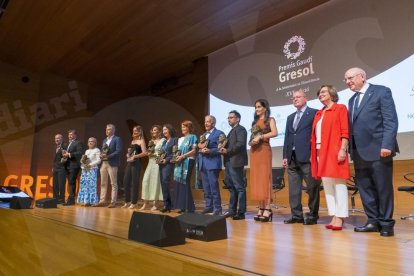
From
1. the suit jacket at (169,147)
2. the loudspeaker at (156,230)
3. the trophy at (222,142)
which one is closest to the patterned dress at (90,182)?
the suit jacket at (169,147)

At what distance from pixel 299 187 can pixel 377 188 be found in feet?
2.31

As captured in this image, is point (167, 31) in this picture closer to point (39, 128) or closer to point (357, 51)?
point (357, 51)

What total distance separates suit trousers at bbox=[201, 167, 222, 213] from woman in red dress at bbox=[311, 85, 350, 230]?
1.18 meters

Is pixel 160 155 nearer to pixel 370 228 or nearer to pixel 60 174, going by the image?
pixel 60 174

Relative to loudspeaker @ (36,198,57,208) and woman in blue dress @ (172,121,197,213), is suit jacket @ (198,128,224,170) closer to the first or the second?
woman in blue dress @ (172,121,197,213)

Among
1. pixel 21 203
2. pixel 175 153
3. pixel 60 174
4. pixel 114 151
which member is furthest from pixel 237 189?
pixel 60 174

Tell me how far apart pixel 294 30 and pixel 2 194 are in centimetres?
480

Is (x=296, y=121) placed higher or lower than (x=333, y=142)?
higher

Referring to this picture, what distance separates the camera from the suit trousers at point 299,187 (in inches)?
106

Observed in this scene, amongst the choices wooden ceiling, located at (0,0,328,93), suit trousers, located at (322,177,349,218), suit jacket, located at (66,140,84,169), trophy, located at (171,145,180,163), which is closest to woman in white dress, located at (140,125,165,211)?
trophy, located at (171,145,180,163)

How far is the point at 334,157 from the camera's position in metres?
2.29

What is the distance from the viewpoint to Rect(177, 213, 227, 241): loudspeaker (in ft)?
5.96

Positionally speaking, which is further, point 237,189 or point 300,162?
point 237,189

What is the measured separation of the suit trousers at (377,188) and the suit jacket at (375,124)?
0.06m
